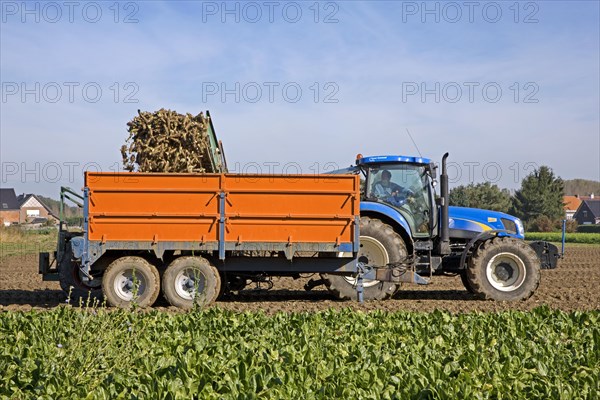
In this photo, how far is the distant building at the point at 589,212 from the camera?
256 ft

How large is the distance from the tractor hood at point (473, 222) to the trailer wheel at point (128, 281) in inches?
200

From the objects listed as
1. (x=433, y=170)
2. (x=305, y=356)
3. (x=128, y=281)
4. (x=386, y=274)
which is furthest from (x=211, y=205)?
(x=305, y=356)

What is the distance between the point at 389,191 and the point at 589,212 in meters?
75.3

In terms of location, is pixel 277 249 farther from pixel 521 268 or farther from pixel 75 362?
pixel 75 362

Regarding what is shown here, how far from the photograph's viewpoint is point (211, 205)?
414 inches

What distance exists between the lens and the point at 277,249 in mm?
10578

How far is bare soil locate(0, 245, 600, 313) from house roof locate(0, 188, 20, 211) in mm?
72006

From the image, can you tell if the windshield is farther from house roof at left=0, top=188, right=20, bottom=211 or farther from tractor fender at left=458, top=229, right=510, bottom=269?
house roof at left=0, top=188, right=20, bottom=211

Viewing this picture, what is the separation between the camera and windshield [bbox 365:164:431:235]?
1155cm

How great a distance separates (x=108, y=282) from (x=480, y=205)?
47859 millimetres

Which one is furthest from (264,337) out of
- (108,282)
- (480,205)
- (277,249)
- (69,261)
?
(480,205)

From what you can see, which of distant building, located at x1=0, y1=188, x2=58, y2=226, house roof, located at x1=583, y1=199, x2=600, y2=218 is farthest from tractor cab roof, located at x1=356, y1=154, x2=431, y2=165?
house roof, located at x1=583, y1=199, x2=600, y2=218

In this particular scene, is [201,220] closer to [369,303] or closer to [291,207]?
[291,207]

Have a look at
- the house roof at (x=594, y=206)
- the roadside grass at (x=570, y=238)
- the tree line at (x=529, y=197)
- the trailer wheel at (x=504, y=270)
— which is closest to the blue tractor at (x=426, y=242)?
the trailer wheel at (x=504, y=270)
